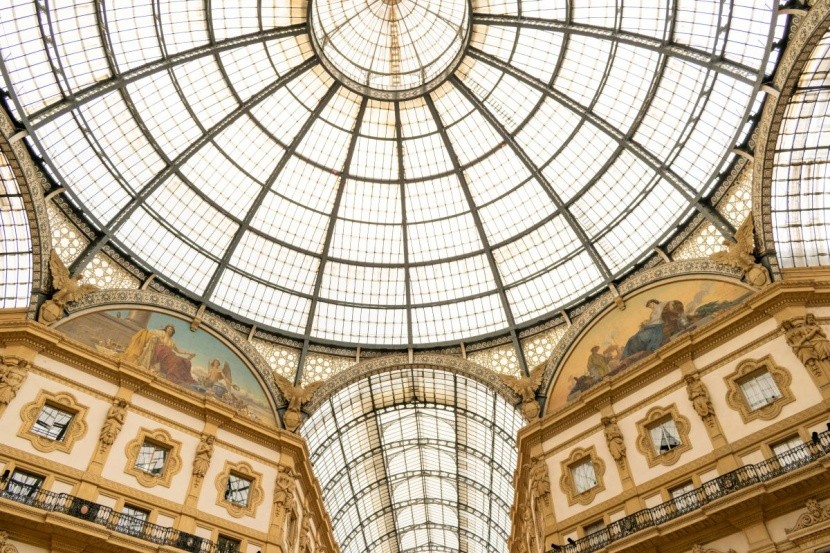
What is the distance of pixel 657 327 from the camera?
1121 inches

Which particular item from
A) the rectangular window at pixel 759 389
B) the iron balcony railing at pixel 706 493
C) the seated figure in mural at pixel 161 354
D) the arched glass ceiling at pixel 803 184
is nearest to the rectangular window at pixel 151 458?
the seated figure in mural at pixel 161 354

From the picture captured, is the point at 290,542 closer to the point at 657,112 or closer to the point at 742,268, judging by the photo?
the point at 742,268

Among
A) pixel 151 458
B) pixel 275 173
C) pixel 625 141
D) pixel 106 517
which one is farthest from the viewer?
pixel 275 173

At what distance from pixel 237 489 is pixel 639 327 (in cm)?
2057

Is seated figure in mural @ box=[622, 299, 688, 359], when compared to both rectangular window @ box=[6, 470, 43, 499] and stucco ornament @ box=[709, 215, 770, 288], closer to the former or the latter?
stucco ornament @ box=[709, 215, 770, 288]

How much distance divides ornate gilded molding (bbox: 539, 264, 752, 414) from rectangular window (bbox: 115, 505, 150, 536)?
1920 cm

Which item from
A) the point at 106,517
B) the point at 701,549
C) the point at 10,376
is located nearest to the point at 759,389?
the point at 701,549

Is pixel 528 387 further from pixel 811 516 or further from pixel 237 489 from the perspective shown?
pixel 237 489

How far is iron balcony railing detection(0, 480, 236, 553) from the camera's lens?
20.6 metres

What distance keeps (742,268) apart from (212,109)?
1087 inches

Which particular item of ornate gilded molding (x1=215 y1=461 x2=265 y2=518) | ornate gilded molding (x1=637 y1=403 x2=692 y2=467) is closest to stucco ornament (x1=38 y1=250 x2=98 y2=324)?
ornate gilded molding (x1=215 y1=461 x2=265 y2=518)

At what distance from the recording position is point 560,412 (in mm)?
29016

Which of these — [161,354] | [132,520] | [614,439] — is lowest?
[132,520]

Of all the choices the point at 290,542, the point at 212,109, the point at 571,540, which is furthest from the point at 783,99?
the point at 290,542
